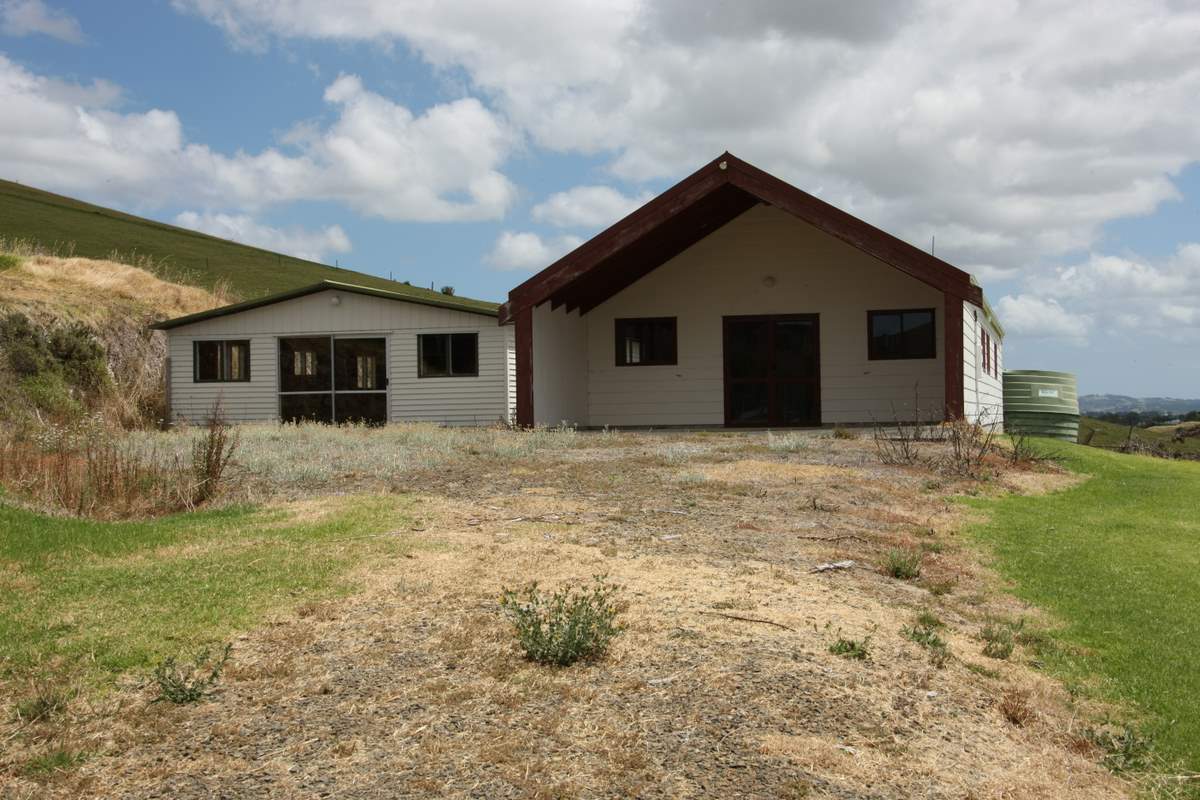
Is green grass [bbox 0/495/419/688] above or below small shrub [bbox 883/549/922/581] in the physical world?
above

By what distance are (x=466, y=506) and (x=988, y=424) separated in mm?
14240

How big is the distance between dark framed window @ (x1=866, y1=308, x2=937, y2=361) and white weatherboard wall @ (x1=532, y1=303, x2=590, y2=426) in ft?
20.0

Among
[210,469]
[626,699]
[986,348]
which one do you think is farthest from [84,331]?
[626,699]

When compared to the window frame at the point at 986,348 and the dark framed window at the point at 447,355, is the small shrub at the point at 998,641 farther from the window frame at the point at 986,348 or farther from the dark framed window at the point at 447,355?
the dark framed window at the point at 447,355

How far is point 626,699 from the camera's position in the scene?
4.22 m

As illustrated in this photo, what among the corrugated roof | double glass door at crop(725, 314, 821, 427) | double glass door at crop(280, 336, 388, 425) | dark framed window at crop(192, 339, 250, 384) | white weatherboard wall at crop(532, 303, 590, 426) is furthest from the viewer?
dark framed window at crop(192, 339, 250, 384)

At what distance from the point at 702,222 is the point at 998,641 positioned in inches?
609

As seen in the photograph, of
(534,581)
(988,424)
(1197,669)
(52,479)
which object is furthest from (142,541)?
(988,424)

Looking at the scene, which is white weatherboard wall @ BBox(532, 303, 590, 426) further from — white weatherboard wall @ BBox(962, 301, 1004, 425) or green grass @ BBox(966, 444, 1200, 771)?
green grass @ BBox(966, 444, 1200, 771)

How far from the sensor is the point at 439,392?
2183 centimetres

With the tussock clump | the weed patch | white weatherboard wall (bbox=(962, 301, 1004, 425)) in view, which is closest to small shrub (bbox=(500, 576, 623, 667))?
the weed patch

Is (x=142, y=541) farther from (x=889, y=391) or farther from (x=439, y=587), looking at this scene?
(x=889, y=391)

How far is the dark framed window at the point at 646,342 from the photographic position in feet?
71.2

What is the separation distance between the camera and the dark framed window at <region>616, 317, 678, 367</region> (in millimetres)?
21703
